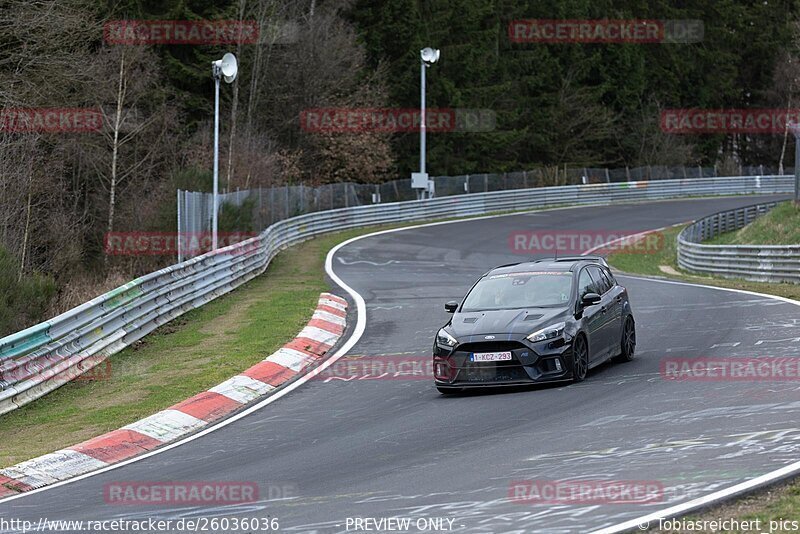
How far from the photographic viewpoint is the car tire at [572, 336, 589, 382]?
13.5 metres

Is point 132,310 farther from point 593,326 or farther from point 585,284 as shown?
point 593,326

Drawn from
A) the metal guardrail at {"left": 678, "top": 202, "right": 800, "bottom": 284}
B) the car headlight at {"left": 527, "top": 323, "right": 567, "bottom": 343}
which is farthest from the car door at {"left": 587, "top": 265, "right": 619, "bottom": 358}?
the metal guardrail at {"left": 678, "top": 202, "right": 800, "bottom": 284}

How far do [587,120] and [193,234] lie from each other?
57.8 metres

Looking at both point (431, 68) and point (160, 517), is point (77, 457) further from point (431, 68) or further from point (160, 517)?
point (431, 68)

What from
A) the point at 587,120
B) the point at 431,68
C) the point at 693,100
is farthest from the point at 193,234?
the point at 693,100

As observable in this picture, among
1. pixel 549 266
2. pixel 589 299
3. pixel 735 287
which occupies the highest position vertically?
pixel 549 266

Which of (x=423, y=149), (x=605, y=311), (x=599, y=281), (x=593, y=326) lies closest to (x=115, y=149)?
(x=423, y=149)

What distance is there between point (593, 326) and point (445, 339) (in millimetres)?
1943

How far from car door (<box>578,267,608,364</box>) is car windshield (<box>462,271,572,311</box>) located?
0.20m

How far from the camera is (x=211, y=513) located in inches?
338

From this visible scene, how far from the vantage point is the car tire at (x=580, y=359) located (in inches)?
532

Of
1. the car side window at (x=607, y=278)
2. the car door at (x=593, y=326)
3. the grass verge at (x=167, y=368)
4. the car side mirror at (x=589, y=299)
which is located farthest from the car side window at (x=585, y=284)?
the grass verge at (x=167, y=368)

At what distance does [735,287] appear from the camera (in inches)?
985

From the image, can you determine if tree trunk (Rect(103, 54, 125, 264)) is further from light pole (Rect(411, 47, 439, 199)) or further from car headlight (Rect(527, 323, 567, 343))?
car headlight (Rect(527, 323, 567, 343))
